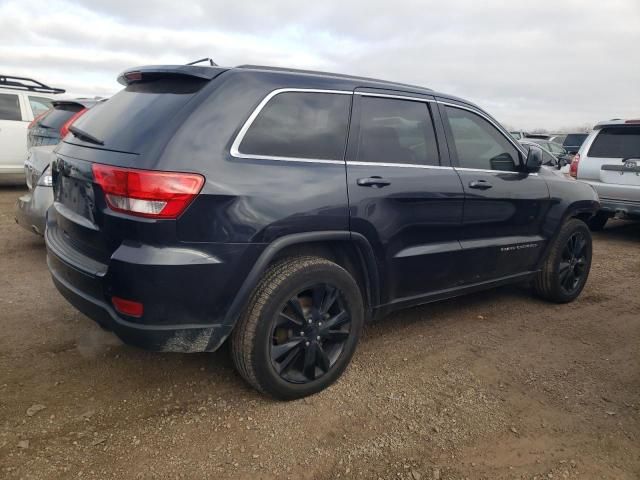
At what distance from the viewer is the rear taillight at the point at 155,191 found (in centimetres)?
236

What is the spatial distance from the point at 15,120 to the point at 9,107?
26cm

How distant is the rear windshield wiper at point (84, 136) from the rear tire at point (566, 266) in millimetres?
3649

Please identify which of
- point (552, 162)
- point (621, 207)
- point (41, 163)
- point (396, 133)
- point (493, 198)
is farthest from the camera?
point (621, 207)

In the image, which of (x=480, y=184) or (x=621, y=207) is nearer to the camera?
(x=480, y=184)

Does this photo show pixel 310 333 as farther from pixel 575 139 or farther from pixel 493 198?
pixel 575 139

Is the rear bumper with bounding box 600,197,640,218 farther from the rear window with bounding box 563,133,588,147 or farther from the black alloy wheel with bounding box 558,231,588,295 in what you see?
the rear window with bounding box 563,133,588,147

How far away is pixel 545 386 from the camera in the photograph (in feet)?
10.5

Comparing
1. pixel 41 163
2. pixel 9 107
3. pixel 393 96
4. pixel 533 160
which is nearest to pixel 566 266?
pixel 533 160

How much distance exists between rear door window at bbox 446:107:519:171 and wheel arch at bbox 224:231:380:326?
44.4 inches

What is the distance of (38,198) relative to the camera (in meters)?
4.64

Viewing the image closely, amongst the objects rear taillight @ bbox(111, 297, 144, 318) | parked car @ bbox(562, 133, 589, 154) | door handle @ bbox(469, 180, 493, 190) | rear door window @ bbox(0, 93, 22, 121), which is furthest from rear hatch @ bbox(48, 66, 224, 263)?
parked car @ bbox(562, 133, 589, 154)

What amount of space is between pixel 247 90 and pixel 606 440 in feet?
8.44

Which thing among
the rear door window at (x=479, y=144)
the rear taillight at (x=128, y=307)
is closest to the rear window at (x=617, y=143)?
the rear door window at (x=479, y=144)

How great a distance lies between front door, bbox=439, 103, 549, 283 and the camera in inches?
145
